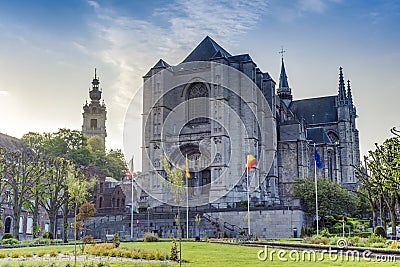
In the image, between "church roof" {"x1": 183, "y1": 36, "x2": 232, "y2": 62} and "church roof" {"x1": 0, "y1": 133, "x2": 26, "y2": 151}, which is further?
"church roof" {"x1": 183, "y1": 36, "x2": 232, "y2": 62}

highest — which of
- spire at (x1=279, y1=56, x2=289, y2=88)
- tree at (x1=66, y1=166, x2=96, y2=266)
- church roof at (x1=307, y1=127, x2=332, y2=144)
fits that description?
spire at (x1=279, y1=56, x2=289, y2=88)

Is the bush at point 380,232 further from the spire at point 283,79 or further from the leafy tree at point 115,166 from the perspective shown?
the spire at point 283,79

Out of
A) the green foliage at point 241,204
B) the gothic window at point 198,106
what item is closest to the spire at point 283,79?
the gothic window at point 198,106

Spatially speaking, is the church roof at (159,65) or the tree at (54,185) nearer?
the tree at (54,185)

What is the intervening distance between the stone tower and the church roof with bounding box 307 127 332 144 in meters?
54.8

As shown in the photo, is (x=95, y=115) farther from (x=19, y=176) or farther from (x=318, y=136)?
(x=19, y=176)

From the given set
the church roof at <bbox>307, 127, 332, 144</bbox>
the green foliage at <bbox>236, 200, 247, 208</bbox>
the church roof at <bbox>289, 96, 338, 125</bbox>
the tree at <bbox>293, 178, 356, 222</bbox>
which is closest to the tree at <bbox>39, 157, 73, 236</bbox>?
the green foliage at <bbox>236, 200, 247, 208</bbox>

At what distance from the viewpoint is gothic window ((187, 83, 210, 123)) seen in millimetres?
60000

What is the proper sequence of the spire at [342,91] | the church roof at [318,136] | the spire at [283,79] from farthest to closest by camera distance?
1. the spire at [283,79]
2. the spire at [342,91]
3. the church roof at [318,136]

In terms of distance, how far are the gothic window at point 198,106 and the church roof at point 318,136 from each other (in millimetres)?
20772

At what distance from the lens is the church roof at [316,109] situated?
84625 mm

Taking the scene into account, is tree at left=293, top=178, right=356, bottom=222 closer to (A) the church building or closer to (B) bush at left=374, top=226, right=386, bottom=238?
(A) the church building

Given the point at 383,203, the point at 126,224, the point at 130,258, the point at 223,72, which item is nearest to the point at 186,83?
the point at 223,72

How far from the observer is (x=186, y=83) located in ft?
202
